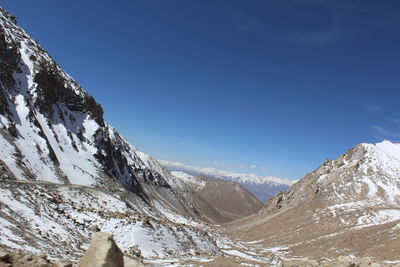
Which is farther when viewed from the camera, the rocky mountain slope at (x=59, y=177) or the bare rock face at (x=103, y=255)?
the rocky mountain slope at (x=59, y=177)

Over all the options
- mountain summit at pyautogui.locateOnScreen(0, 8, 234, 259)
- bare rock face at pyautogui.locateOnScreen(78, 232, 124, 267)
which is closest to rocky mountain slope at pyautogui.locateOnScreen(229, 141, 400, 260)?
mountain summit at pyautogui.locateOnScreen(0, 8, 234, 259)

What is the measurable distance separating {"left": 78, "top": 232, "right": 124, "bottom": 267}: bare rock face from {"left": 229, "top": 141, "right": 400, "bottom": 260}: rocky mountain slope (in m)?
71.6

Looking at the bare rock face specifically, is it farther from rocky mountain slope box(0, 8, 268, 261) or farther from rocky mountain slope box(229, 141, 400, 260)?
rocky mountain slope box(229, 141, 400, 260)

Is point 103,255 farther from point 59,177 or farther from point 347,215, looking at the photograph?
point 347,215

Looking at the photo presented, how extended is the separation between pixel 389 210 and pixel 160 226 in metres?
104

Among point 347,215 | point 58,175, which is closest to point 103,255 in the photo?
→ point 58,175

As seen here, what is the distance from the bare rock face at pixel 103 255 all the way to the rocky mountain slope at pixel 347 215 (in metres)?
71.6

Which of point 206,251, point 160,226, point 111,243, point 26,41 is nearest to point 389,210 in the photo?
point 206,251

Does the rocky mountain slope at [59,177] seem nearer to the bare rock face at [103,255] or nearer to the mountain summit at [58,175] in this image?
the mountain summit at [58,175]

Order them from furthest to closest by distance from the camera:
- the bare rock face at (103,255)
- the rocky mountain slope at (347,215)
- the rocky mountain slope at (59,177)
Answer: the rocky mountain slope at (347,215) → the rocky mountain slope at (59,177) → the bare rock face at (103,255)

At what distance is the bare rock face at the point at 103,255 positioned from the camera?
1353 centimetres

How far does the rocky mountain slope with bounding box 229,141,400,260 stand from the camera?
90000 millimetres

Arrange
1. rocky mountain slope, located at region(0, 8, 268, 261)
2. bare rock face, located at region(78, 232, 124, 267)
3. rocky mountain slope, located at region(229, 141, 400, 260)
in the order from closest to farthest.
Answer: bare rock face, located at region(78, 232, 124, 267)
rocky mountain slope, located at region(0, 8, 268, 261)
rocky mountain slope, located at region(229, 141, 400, 260)

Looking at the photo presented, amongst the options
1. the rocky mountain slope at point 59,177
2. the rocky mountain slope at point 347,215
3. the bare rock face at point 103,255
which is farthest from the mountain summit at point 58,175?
the rocky mountain slope at point 347,215
